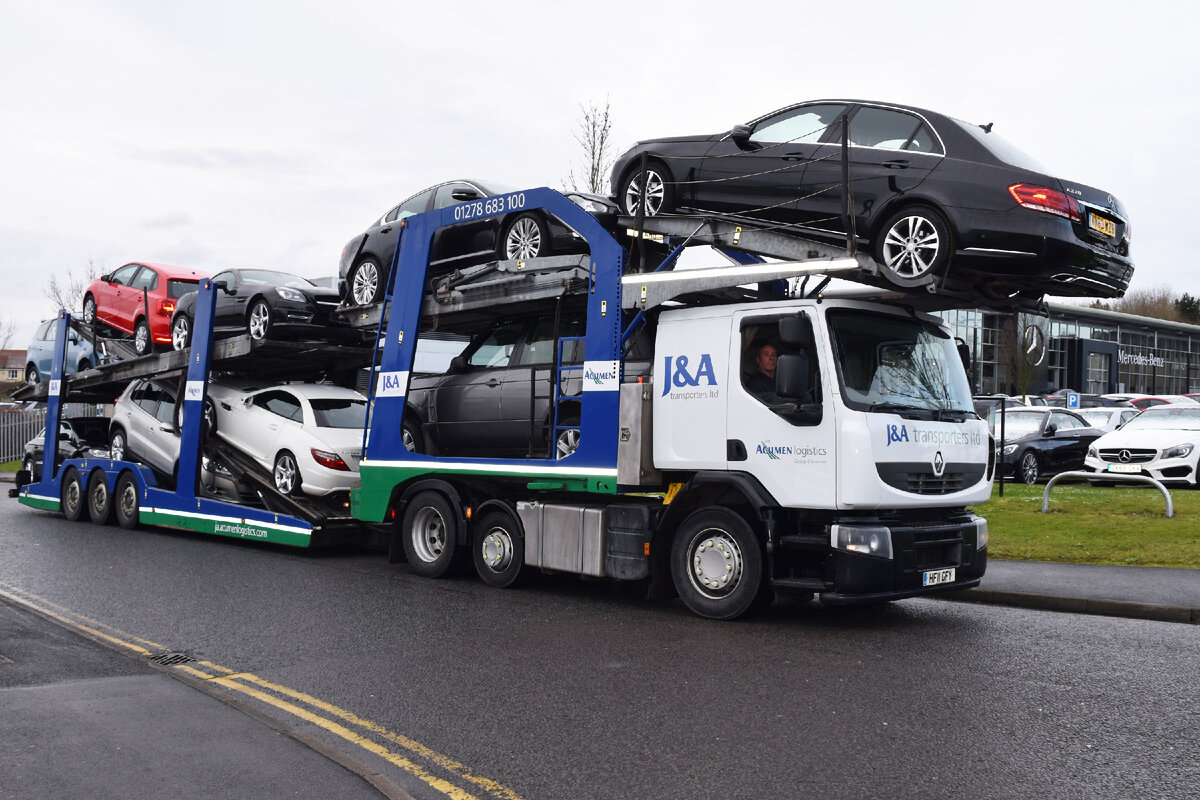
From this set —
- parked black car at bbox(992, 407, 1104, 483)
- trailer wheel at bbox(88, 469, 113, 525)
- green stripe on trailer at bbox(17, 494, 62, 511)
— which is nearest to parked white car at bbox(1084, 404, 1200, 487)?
parked black car at bbox(992, 407, 1104, 483)

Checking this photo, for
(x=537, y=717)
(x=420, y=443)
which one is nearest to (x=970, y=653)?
(x=537, y=717)

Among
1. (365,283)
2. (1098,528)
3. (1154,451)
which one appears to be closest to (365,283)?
(365,283)

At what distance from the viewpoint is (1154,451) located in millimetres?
17406

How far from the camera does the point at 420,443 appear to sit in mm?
10656

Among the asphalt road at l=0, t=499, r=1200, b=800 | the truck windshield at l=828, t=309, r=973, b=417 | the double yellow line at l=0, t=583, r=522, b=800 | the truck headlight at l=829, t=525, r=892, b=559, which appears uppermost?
the truck windshield at l=828, t=309, r=973, b=417

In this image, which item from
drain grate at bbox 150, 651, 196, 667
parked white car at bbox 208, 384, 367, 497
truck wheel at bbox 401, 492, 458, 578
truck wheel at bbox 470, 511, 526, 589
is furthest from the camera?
parked white car at bbox 208, 384, 367, 497

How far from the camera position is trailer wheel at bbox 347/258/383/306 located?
1192cm

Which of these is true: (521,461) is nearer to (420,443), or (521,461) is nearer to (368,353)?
(420,443)

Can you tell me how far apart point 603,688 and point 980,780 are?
2.30 meters

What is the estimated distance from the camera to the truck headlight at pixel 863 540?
7449 millimetres

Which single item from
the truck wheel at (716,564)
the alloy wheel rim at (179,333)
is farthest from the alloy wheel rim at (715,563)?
the alloy wheel rim at (179,333)

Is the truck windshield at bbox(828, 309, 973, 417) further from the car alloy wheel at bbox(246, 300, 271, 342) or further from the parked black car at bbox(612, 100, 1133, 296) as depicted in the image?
the car alloy wheel at bbox(246, 300, 271, 342)

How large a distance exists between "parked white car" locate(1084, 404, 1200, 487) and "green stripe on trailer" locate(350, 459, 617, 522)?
37.7 ft


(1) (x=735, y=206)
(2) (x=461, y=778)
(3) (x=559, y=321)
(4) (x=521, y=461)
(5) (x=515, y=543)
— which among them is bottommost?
(2) (x=461, y=778)
